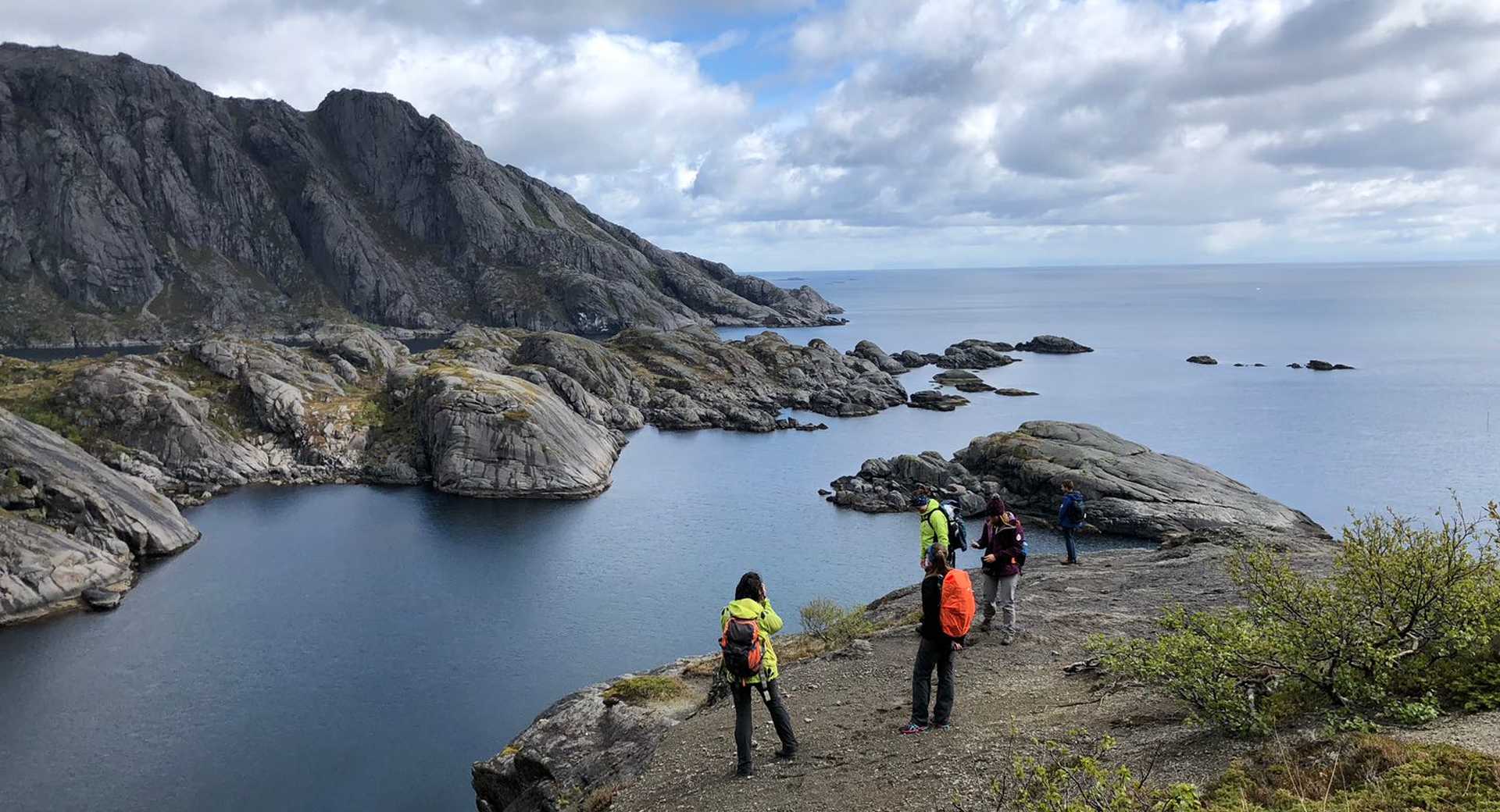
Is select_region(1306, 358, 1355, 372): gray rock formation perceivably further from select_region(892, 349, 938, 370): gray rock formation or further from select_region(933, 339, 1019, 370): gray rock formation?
select_region(892, 349, 938, 370): gray rock formation

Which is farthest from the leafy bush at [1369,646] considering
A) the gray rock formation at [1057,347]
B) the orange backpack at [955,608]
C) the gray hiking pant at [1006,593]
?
the gray rock formation at [1057,347]

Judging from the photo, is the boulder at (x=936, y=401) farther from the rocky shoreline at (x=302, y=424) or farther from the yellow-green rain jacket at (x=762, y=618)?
the yellow-green rain jacket at (x=762, y=618)

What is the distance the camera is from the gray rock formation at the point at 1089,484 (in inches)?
2687

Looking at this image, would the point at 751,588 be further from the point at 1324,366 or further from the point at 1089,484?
the point at 1324,366

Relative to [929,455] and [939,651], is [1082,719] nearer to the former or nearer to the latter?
[939,651]

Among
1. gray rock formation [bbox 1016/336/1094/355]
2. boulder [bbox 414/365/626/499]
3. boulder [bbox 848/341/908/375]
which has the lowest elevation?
boulder [bbox 414/365/626/499]

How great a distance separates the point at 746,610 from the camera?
15.4 meters

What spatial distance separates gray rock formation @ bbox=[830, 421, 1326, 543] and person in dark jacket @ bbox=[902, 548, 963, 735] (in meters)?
52.3

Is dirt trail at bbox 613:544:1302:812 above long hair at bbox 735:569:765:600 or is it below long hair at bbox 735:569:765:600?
below

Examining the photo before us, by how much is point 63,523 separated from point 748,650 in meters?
63.7

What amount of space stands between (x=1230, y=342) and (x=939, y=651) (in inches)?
8451

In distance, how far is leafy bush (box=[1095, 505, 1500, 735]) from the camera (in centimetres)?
1131

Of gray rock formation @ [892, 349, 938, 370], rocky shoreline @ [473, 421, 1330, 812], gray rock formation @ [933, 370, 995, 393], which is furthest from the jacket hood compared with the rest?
gray rock formation @ [892, 349, 938, 370]

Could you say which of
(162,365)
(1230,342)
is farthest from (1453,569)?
(1230,342)
